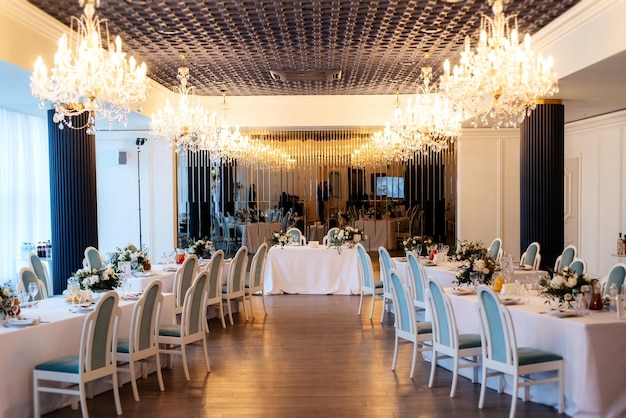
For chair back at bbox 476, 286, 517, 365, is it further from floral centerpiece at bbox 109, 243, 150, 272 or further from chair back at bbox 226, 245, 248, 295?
floral centerpiece at bbox 109, 243, 150, 272

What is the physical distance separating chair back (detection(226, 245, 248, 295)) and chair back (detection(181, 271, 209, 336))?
102 inches

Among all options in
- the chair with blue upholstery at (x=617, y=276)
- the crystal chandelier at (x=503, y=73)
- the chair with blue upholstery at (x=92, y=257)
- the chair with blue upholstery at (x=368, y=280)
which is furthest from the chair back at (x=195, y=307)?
the chair with blue upholstery at (x=617, y=276)

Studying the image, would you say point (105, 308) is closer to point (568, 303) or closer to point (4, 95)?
point (568, 303)

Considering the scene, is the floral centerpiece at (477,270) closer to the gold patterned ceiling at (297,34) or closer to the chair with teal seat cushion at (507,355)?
the chair with teal seat cushion at (507,355)

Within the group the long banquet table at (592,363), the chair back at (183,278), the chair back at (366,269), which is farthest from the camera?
the chair back at (366,269)

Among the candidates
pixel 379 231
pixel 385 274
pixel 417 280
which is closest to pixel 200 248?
pixel 385 274

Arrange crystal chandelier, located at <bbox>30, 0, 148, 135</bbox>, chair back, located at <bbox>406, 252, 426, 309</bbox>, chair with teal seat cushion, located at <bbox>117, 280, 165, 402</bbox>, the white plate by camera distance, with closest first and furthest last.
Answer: the white plate
chair with teal seat cushion, located at <bbox>117, 280, 165, 402</bbox>
crystal chandelier, located at <bbox>30, 0, 148, 135</bbox>
chair back, located at <bbox>406, 252, 426, 309</bbox>

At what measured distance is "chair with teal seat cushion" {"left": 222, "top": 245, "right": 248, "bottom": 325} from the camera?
32.9ft

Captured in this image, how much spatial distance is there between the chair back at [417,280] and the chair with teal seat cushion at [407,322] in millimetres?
1583

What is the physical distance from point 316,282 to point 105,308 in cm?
763

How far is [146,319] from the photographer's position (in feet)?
21.1

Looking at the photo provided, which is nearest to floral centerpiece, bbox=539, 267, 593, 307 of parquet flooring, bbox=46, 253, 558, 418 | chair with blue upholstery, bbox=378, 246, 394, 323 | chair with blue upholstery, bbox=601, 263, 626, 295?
parquet flooring, bbox=46, 253, 558, 418

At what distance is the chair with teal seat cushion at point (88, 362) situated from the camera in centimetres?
548

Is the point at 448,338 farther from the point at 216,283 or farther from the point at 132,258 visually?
the point at 132,258
